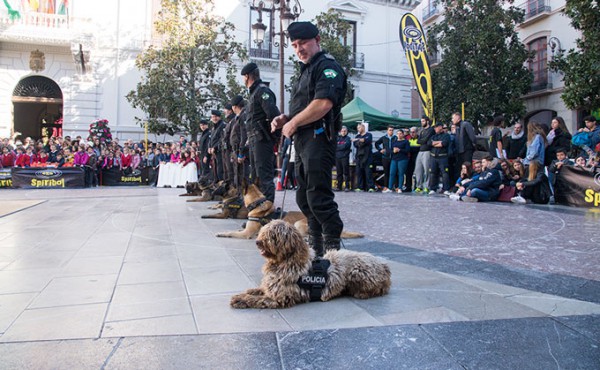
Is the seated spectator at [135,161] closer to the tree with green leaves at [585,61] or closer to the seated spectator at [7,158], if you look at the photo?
the seated spectator at [7,158]

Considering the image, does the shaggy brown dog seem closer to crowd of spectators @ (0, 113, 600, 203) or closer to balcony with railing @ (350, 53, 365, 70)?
crowd of spectators @ (0, 113, 600, 203)

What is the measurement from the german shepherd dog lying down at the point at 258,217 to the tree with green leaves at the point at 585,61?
11.1 m

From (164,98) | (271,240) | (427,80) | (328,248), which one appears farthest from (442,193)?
(164,98)

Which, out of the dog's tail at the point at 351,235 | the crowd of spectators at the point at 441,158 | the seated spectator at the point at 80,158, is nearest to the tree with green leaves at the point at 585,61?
the crowd of spectators at the point at 441,158

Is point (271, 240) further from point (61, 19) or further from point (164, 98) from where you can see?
point (61, 19)

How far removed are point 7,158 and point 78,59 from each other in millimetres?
7704

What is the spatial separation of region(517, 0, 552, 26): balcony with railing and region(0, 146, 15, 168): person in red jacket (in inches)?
1036

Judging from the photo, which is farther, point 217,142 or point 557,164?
point 557,164

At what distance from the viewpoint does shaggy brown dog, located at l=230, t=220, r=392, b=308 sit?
116 inches

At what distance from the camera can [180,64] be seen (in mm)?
22484

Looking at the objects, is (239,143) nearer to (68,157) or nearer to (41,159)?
(68,157)

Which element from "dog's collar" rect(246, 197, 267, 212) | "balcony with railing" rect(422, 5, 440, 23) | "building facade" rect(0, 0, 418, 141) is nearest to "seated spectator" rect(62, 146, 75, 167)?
"building facade" rect(0, 0, 418, 141)

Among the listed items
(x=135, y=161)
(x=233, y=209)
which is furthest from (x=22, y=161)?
(x=233, y=209)

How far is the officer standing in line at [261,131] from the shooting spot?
5.95 meters
